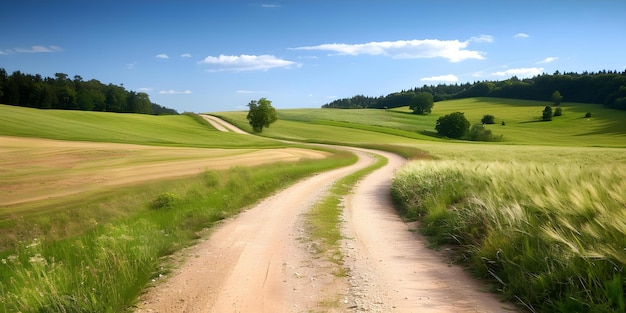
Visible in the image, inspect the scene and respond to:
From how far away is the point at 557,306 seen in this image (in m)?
4.63

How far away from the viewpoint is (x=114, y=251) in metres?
7.21

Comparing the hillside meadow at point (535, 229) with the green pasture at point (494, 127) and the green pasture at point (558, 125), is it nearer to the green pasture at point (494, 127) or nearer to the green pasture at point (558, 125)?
the green pasture at point (494, 127)

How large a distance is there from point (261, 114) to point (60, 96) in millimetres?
63822

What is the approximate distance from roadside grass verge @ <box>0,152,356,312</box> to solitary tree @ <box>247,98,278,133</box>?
60.0 meters

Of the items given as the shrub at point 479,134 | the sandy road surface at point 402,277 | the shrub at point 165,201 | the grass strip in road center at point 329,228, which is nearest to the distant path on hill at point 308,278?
the sandy road surface at point 402,277

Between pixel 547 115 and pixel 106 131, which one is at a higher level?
pixel 547 115

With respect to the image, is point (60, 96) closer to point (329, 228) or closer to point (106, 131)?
point (106, 131)

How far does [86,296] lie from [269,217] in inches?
282

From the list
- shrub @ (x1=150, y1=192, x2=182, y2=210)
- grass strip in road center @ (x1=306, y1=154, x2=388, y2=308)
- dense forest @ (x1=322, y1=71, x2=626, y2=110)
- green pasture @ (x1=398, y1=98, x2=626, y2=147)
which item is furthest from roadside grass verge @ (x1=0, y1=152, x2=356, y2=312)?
dense forest @ (x1=322, y1=71, x2=626, y2=110)

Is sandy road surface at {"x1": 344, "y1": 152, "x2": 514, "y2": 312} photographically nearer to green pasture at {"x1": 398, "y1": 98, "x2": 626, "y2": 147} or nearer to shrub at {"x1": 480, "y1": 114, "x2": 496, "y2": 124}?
green pasture at {"x1": 398, "y1": 98, "x2": 626, "y2": 147}

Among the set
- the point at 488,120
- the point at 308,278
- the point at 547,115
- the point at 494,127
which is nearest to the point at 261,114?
the point at 494,127

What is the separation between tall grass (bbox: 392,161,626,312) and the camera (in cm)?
462

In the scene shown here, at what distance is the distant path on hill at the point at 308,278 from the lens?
5.32 metres

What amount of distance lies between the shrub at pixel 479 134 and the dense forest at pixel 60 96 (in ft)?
337
